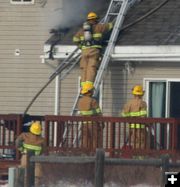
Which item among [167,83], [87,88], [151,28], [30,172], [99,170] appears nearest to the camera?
[99,170]

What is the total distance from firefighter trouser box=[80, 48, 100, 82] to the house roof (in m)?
0.66

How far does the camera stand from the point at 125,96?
20.1m

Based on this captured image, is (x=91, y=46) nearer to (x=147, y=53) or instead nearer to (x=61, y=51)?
(x=147, y=53)

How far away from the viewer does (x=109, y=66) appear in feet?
65.6

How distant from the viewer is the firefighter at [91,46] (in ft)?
62.6

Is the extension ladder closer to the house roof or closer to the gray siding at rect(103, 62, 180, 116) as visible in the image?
the house roof

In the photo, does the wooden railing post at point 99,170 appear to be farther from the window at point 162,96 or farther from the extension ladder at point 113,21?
the window at point 162,96

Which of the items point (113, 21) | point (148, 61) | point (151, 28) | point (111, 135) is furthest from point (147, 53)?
point (111, 135)

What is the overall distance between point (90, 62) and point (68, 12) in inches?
92.7

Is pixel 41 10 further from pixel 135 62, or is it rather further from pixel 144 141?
pixel 144 141

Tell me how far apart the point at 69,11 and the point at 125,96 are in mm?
2416

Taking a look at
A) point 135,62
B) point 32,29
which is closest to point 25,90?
point 32,29

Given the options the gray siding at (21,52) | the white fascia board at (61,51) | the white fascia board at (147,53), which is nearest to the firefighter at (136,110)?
the white fascia board at (147,53)

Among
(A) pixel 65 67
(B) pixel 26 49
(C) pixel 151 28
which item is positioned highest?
(C) pixel 151 28
